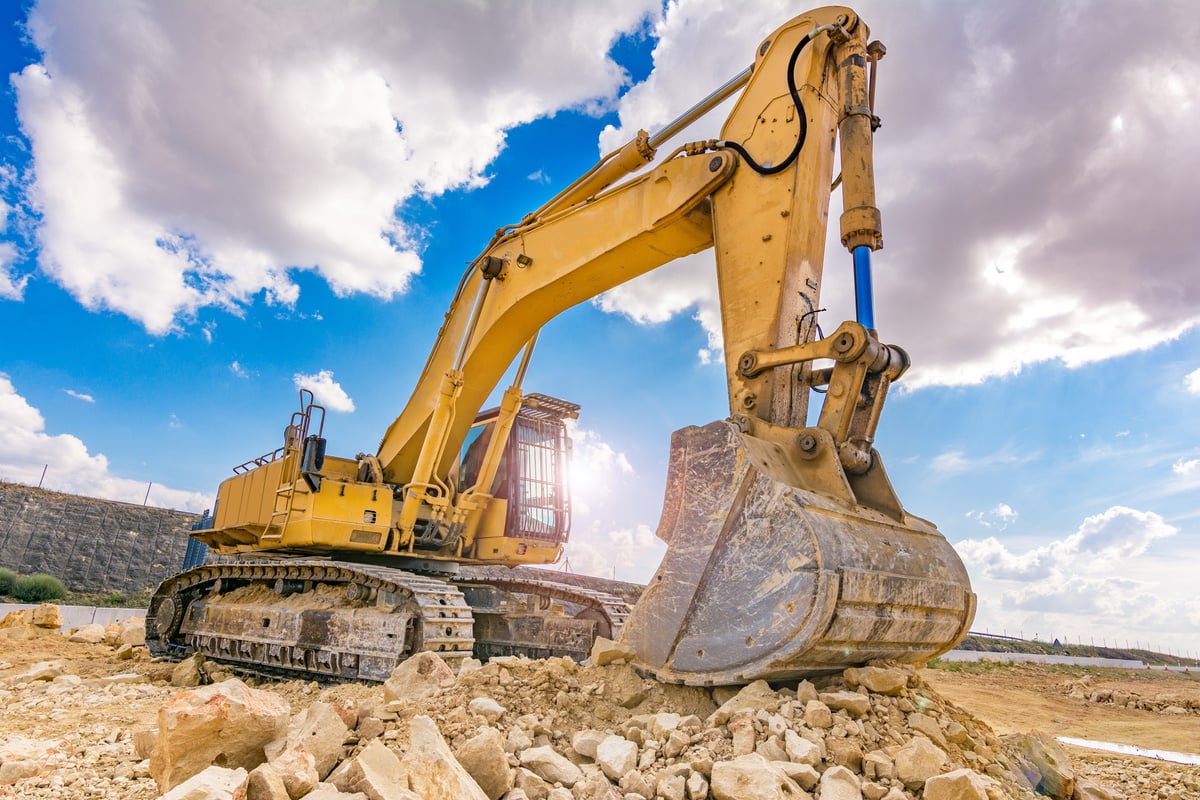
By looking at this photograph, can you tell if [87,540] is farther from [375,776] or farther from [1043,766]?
[1043,766]

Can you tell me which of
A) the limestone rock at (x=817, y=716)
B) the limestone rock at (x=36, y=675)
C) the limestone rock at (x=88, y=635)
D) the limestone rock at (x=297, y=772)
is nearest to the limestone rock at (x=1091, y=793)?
the limestone rock at (x=817, y=716)

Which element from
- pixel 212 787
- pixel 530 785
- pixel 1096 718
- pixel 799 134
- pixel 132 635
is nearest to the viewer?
pixel 212 787

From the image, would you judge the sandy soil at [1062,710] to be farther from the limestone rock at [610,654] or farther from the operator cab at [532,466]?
the limestone rock at [610,654]

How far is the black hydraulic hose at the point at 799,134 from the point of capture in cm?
433

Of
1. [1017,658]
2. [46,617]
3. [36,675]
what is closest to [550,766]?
[36,675]

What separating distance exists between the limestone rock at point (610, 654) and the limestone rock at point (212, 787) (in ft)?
5.30

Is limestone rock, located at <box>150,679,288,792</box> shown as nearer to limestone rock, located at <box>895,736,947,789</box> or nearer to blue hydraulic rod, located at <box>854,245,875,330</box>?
limestone rock, located at <box>895,736,947,789</box>

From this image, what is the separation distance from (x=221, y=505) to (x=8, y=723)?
4.67m

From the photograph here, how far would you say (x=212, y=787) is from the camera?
2.18 m

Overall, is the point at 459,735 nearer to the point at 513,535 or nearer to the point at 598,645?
the point at 598,645

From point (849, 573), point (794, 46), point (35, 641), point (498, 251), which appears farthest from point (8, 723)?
point (35, 641)

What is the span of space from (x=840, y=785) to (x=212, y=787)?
1959 mm

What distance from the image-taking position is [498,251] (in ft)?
22.1

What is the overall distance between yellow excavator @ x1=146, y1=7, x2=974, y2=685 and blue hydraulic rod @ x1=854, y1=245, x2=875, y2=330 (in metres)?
0.01
